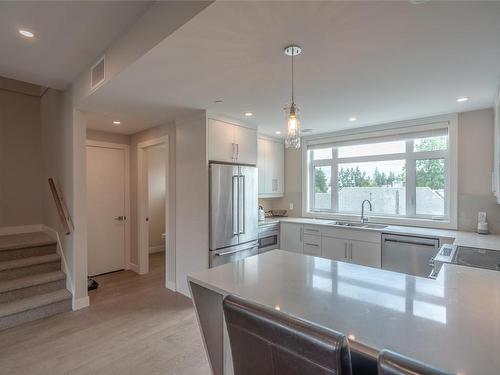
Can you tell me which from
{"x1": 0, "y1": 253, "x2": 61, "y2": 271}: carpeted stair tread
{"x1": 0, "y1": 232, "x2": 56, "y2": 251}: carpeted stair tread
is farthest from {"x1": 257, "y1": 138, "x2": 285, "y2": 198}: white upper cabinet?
{"x1": 0, "y1": 232, "x2": 56, "y2": 251}: carpeted stair tread

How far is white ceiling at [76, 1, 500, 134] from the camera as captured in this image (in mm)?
1435

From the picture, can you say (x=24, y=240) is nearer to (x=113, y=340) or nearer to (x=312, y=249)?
(x=113, y=340)

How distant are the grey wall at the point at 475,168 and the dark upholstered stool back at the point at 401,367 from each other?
3565 millimetres

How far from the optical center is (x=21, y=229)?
4.13 metres

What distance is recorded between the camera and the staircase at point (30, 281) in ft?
9.64

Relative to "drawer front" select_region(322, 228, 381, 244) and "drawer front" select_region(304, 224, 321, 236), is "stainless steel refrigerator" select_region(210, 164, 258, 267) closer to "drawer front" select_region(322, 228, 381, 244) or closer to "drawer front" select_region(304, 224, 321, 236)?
"drawer front" select_region(304, 224, 321, 236)

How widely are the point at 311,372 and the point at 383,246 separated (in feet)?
9.89

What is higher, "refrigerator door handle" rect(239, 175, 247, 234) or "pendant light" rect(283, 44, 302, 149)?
"pendant light" rect(283, 44, 302, 149)

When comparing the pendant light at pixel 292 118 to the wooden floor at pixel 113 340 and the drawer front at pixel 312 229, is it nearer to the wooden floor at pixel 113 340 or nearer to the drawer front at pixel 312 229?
the wooden floor at pixel 113 340

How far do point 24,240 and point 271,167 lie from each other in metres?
3.80

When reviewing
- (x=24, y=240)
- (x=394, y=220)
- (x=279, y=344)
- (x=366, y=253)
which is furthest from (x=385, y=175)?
(x=24, y=240)

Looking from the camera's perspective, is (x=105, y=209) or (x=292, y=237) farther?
(x=105, y=209)

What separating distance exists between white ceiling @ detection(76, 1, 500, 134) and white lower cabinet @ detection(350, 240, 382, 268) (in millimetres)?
1706

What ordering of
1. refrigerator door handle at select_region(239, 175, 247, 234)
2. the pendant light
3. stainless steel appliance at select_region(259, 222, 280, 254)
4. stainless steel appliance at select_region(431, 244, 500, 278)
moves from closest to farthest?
the pendant light → stainless steel appliance at select_region(431, 244, 500, 278) → refrigerator door handle at select_region(239, 175, 247, 234) → stainless steel appliance at select_region(259, 222, 280, 254)
